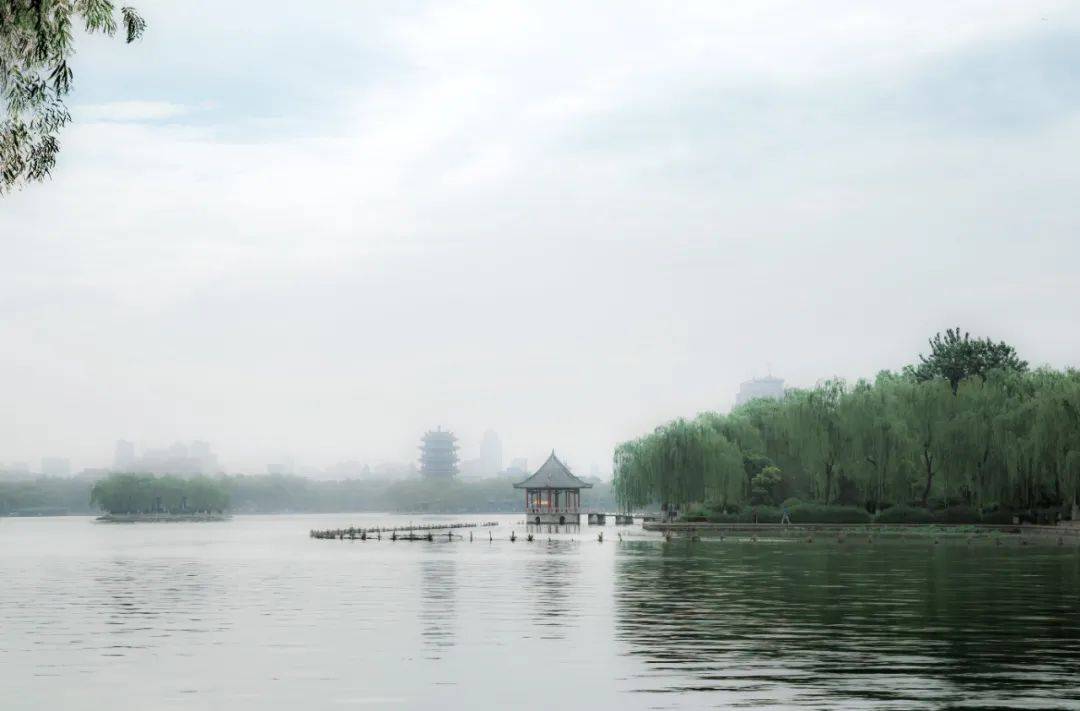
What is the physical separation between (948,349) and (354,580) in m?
71.7

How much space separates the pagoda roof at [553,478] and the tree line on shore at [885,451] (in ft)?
91.1

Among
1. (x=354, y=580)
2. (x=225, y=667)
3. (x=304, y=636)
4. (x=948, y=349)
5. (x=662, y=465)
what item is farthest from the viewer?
(x=948, y=349)

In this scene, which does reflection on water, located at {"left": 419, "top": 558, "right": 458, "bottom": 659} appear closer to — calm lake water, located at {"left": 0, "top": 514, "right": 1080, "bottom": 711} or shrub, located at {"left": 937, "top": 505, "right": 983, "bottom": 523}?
calm lake water, located at {"left": 0, "top": 514, "right": 1080, "bottom": 711}

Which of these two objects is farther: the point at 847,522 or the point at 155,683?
the point at 847,522

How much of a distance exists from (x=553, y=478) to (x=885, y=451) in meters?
52.5

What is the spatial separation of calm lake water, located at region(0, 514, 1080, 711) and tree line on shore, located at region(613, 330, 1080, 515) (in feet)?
77.0

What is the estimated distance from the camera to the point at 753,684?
18.8 metres

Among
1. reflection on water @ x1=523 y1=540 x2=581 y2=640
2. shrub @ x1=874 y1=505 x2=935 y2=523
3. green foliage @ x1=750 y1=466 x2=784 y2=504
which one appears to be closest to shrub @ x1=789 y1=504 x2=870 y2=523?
shrub @ x1=874 y1=505 x2=935 y2=523

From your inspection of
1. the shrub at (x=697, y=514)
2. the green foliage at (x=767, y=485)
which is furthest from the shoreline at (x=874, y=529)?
the green foliage at (x=767, y=485)

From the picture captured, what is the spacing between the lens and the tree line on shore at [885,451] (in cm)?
7394

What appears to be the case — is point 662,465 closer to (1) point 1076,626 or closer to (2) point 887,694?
(1) point 1076,626

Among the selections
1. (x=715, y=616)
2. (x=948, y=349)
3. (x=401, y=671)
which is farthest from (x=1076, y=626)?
(x=948, y=349)

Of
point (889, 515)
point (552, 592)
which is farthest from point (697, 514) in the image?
point (552, 592)

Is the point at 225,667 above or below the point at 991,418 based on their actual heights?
below
